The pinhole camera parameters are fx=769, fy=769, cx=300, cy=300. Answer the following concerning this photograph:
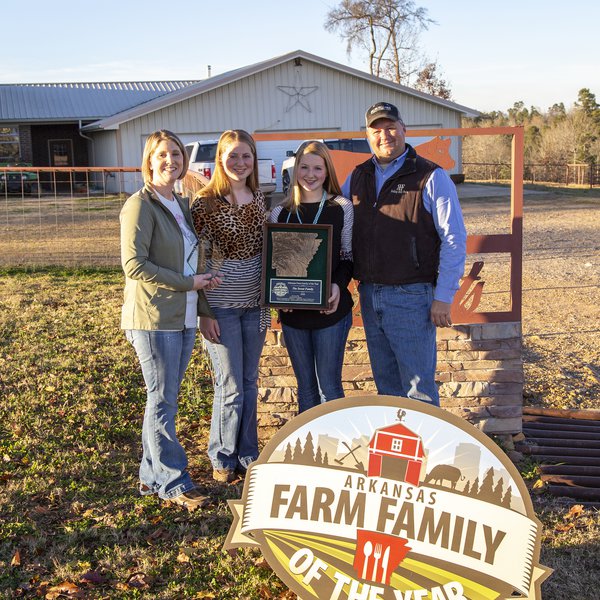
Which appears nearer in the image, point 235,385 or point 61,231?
point 235,385

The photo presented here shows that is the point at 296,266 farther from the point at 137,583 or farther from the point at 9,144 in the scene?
the point at 9,144

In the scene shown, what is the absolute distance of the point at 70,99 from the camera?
108 ft

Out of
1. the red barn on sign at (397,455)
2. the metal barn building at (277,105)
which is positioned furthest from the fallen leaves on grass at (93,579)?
the metal barn building at (277,105)

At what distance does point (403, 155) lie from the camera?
362cm

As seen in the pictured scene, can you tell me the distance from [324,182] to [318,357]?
885 millimetres

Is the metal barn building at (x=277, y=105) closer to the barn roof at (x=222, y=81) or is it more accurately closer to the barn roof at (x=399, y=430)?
the barn roof at (x=222, y=81)

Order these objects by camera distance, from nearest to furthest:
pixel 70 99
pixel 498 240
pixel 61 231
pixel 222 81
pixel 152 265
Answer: pixel 152 265
pixel 498 240
pixel 61 231
pixel 222 81
pixel 70 99

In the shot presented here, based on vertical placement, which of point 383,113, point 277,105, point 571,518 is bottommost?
point 571,518

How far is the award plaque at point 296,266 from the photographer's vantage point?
371cm

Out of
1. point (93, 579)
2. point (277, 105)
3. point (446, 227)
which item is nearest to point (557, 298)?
point (446, 227)

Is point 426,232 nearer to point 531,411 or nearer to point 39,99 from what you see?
point 531,411

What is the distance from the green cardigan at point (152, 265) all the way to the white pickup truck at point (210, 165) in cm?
1112

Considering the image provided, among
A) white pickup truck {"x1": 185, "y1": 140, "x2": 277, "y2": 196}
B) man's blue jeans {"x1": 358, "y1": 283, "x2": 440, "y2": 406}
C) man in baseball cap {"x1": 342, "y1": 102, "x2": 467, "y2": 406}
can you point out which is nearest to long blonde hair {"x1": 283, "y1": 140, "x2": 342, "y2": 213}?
man in baseball cap {"x1": 342, "y1": 102, "x2": 467, "y2": 406}

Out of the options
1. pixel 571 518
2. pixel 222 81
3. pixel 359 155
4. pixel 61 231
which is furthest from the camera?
pixel 222 81
